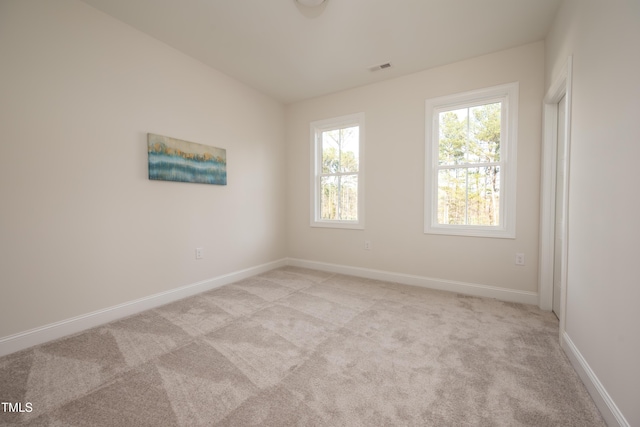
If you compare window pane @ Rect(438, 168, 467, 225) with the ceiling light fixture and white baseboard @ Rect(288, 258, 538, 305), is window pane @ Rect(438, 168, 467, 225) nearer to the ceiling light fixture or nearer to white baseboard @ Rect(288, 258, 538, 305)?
white baseboard @ Rect(288, 258, 538, 305)

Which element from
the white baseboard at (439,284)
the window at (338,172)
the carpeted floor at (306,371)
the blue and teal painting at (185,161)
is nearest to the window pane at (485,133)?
the window at (338,172)

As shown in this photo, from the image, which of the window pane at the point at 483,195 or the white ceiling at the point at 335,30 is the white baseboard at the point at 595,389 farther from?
the white ceiling at the point at 335,30

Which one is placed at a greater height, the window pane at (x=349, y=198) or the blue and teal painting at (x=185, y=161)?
the blue and teal painting at (x=185, y=161)

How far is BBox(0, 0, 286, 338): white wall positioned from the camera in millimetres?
1892

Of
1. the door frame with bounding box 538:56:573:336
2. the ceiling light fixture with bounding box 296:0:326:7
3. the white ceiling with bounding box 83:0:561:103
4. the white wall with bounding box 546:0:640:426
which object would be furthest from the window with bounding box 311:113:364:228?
the white wall with bounding box 546:0:640:426

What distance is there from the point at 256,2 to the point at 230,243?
2.69m

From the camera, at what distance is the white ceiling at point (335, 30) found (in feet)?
7.34

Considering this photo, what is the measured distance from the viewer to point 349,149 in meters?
4.01

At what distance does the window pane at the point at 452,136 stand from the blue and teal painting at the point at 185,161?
2.83 m

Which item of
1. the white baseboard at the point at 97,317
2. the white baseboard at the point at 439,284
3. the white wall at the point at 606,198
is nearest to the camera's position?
the white wall at the point at 606,198

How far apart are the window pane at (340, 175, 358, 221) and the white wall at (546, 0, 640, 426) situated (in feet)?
8.03

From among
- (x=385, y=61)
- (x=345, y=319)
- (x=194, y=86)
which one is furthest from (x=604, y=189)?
(x=194, y=86)

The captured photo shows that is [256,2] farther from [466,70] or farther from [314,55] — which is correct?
[466,70]

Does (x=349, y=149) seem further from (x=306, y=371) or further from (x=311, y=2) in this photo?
(x=306, y=371)
